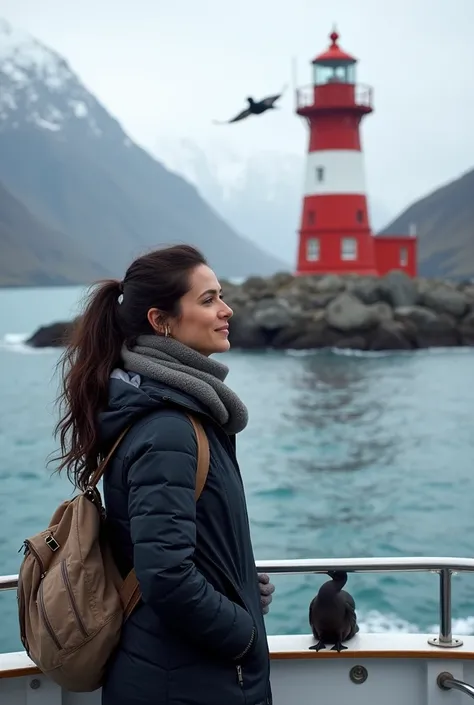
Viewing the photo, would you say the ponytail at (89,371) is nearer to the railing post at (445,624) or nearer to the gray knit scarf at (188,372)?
the gray knit scarf at (188,372)

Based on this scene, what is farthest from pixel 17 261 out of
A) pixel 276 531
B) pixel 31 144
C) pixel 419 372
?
pixel 276 531

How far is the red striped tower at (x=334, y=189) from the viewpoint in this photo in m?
26.9

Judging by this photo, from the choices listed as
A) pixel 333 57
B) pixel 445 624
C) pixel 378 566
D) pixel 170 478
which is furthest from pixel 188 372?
pixel 333 57

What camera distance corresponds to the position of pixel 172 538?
1489 mm

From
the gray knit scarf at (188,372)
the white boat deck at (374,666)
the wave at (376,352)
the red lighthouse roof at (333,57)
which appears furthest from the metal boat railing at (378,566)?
the red lighthouse roof at (333,57)

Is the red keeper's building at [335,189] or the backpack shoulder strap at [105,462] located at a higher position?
the red keeper's building at [335,189]

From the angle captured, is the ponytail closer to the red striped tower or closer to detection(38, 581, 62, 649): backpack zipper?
detection(38, 581, 62, 649): backpack zipper

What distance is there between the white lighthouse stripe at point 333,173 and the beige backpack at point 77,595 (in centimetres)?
2565

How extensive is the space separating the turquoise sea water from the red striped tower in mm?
2818

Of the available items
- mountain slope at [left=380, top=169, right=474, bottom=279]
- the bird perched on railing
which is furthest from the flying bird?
mountain slope at [left=380, top=169, right=474, bottom=279]

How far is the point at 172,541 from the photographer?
1.49 meters

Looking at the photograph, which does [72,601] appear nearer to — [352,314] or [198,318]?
[198,318]

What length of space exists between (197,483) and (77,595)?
0.26 metres

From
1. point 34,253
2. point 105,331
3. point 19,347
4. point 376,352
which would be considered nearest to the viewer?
point 105,331
